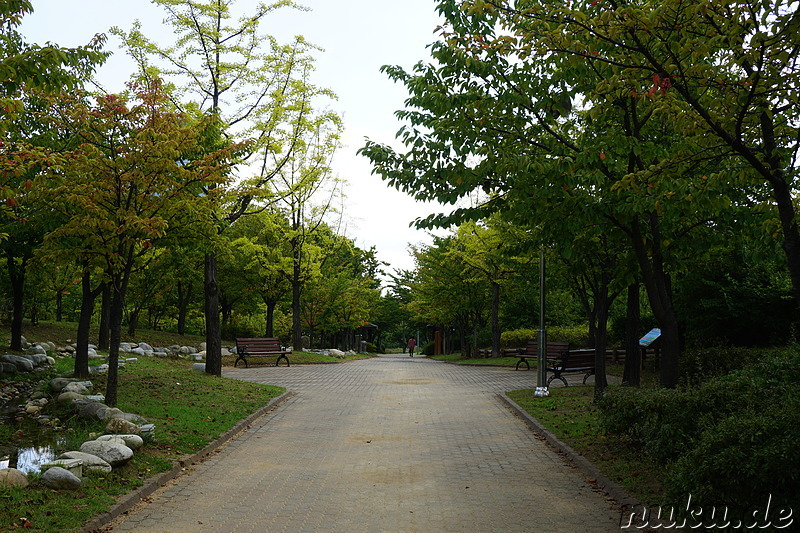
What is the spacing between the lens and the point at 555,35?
6.46 m

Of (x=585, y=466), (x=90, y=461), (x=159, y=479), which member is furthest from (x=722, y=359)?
(x=90, y=461)

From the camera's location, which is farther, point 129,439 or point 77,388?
point 77,388

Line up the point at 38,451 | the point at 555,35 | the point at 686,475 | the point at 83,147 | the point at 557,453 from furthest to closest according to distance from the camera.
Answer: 1. the point at 83,147
2. the point at 557,453
3. the point at 38,451
4. the point at 555,35
5. the point at 686,475

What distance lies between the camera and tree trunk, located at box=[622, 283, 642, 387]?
14.2m

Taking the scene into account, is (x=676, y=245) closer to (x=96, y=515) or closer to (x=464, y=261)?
(x=96, y=515)

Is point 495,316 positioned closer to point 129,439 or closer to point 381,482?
point 381,482

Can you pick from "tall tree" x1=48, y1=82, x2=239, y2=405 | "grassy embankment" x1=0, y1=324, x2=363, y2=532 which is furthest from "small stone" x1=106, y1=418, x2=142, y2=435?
"tall tree" x1=48, y1=82, x2=239, y2=405

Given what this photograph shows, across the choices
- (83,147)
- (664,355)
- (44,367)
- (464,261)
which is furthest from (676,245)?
(464,261)

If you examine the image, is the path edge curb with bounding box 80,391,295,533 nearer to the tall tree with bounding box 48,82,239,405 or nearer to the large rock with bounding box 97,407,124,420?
the large rock with bounding box 97,407,124,420

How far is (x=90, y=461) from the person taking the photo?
6973 mm

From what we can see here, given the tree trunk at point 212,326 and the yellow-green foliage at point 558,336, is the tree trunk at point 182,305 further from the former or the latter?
the yellow-green foliage at point 558,336

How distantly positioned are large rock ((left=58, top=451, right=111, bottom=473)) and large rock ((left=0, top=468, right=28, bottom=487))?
712 millimetres

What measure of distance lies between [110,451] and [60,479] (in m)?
1.04

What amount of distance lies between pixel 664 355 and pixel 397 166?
15.3 ft
